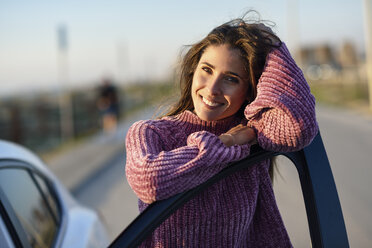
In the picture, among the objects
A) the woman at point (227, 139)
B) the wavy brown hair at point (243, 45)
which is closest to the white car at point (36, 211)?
the woman at point (227, 139)

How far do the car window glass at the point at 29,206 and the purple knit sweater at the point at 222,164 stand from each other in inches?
32.1

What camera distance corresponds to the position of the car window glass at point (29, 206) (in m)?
2.25

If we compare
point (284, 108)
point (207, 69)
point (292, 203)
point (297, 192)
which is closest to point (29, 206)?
point (207, 69)

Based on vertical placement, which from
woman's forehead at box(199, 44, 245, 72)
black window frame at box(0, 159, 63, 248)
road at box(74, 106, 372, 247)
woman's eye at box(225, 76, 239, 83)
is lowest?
road at box(74, 106, 372, 247)

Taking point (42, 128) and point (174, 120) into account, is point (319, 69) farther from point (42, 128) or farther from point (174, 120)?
point (174, 120)

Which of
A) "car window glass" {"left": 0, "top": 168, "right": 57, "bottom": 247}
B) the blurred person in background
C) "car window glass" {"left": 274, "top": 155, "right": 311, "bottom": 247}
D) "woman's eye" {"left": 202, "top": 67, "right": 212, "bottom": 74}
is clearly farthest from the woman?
the blurred person in background

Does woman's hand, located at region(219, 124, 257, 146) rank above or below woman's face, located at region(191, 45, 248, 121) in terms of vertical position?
below

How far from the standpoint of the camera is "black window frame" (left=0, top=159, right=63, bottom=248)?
6.70 feet

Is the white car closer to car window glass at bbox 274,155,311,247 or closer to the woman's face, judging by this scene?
the woman's face

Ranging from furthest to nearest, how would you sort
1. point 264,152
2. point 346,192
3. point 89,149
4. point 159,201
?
point 89,149 → point 346,192 → point 264,152 → point 159,201

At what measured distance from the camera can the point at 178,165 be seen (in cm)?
154

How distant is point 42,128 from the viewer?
2161 centimetres

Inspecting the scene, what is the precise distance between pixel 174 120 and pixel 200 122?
103 millimetres

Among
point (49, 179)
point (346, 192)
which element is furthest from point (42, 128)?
point (49, 179)
